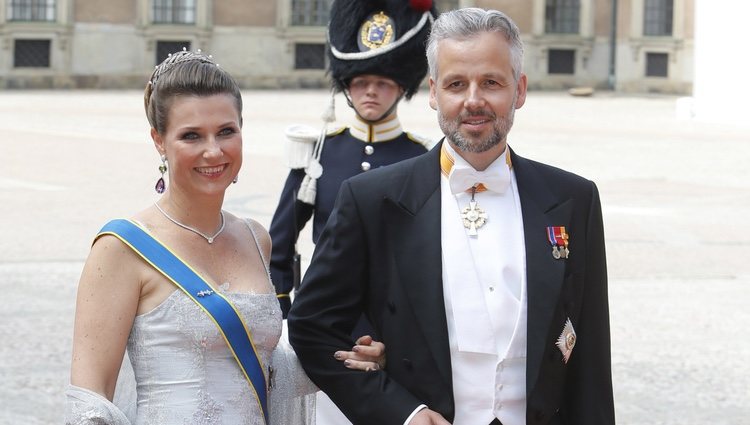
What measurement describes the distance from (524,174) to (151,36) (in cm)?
3147

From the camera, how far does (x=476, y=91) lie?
9.43 feet

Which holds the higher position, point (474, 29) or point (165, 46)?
point (165, 46)

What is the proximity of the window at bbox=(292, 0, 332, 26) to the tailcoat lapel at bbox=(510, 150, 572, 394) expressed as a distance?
32.8 meters

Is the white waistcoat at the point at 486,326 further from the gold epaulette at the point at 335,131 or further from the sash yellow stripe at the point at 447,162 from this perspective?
the gold epaulette at the point at 335,131

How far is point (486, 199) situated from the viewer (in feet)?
9.78

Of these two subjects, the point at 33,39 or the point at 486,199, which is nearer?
the point at 486,199

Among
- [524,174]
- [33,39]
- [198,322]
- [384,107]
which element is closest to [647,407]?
[384,107]

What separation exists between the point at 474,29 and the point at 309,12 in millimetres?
33370

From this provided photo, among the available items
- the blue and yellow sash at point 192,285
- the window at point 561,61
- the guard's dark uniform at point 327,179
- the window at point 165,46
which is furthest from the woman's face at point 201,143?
the window at point 561,61

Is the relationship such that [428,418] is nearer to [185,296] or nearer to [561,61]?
[185,296]

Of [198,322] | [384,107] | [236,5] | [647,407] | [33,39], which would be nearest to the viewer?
[198,322]

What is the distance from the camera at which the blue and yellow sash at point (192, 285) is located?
281cm

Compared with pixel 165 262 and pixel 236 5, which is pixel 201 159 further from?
pixel 236 5

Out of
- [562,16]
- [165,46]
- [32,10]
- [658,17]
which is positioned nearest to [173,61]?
[32,10]
